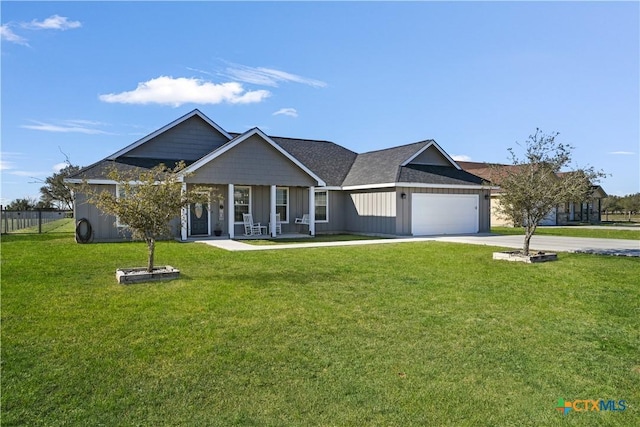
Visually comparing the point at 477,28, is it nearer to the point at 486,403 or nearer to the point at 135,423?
the point at 486,403

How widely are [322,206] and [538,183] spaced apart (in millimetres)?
11940

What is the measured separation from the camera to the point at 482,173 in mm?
36281

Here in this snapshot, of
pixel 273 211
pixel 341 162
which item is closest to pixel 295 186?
pixel 273 211

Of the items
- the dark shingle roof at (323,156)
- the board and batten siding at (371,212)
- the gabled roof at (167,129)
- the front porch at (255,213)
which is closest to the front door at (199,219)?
the front porch at (255,213)

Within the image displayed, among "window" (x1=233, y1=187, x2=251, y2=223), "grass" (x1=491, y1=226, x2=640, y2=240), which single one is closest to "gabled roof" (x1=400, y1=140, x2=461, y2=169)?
"grass" (x1=491, y1=226, x2=640, y2=240)

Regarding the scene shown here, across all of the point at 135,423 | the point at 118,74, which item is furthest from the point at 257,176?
the point at 135,423

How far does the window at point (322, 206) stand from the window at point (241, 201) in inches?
157

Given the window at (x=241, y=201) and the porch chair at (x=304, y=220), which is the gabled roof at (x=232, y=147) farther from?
the window at (x=241, y=201)

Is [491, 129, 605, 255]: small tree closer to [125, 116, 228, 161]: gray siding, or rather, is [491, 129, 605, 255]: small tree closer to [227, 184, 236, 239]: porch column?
[227, 184, 236, 239]: porch column

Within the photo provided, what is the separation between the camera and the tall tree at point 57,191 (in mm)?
47812

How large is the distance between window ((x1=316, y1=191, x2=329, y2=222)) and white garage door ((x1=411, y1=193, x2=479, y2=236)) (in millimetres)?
4621

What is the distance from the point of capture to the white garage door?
65.5 feet

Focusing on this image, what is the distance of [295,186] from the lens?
19750mm

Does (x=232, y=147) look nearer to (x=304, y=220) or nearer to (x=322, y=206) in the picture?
(x=304, y=220)
